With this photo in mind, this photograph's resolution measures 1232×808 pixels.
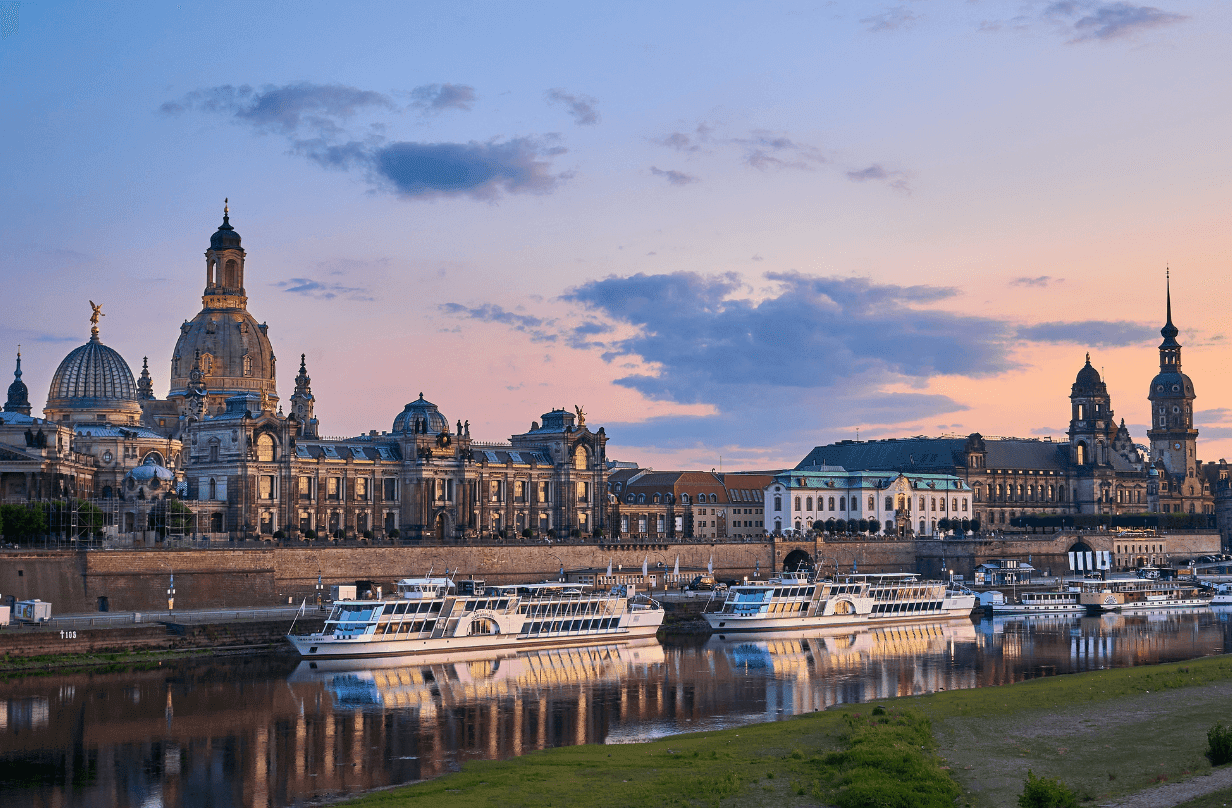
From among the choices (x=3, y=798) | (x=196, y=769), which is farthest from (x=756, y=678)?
(x=3, y=798)

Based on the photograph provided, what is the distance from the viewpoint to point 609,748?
5175cm

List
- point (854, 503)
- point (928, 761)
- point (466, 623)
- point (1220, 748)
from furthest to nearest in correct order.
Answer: point (854, 503) → point (466, 623) → point (928, 761) → point (1220, 748)

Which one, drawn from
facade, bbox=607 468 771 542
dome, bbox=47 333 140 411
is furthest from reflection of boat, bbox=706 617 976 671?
dome, bbox=47 333 140 411

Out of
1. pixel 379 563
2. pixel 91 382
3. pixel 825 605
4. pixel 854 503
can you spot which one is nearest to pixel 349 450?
pixel 379 563

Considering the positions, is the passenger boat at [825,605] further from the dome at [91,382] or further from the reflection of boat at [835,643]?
the dome at [91,382]

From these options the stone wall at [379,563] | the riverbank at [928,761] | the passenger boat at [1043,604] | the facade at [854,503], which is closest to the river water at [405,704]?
the riverbank at [928,761]

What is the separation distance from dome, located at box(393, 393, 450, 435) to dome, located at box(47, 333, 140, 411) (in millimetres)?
30982

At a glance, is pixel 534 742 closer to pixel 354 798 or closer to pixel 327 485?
pixel 354 798

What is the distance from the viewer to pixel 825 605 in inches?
4077

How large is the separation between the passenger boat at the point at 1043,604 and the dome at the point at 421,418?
60104 millimetres

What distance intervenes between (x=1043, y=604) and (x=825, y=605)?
97.6 ft

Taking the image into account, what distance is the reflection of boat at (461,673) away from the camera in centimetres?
6800

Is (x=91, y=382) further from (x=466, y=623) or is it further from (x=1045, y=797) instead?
(x=1045, y=797)

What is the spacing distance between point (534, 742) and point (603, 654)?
3090 centimetres
